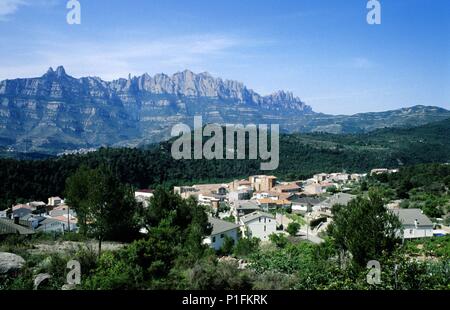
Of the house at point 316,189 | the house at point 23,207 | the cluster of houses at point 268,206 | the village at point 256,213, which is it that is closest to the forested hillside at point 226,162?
the house at point 23,207

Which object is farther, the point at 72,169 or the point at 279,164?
the point at 279,164

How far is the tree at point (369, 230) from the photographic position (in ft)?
33.1

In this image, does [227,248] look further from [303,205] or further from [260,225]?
[303,205]

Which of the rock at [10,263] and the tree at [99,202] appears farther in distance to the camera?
the tree at [99,202]

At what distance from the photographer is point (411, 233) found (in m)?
32.8

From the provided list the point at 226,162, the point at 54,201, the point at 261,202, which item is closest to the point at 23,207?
the point at 54,201

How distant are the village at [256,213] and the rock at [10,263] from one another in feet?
18.7

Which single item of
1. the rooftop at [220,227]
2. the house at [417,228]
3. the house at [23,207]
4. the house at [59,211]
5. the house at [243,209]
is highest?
the rooftop at [220,227]

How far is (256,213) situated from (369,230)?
1153 inches

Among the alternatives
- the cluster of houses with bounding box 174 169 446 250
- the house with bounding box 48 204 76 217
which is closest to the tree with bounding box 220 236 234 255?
the cluster of houses with bounding box 174 169 446 250

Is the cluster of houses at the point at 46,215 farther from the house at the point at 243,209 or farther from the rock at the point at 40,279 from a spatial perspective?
the rock at the point at 40,279
